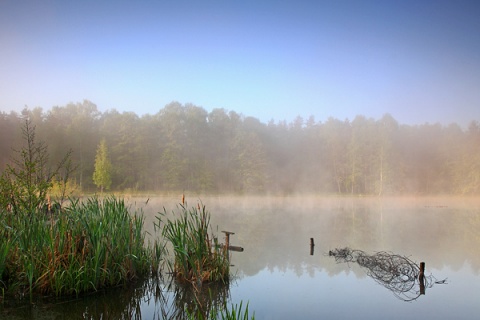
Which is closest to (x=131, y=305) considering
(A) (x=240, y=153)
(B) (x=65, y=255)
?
(B) (x=65, y=255)

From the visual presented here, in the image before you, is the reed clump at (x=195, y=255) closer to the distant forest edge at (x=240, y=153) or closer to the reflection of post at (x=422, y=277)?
the reflection of post at (x=422, y=277)

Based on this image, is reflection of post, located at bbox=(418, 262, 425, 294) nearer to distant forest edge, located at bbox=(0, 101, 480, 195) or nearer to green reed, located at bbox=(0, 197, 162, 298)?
green reed, located at bbox=(0, 197, 162, 298)

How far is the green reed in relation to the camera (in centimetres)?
685

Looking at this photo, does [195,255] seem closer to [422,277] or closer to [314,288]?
[314,288]

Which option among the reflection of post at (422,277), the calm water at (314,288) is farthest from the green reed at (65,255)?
the reflection of post at (422,277)

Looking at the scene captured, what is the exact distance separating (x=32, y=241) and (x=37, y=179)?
12.1 feet

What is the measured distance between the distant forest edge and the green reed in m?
37.5

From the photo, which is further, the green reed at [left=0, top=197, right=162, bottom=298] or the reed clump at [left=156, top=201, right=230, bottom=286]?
the reed clump at [left=156, top=201, right=230, bottom=286]

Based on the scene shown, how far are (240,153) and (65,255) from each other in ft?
144

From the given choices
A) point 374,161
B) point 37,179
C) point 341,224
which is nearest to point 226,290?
point 37,179

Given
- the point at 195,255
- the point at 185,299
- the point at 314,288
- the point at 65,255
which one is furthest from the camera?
the point at 314,288

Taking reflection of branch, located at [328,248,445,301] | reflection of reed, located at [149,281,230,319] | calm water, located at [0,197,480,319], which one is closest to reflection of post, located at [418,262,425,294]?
reflection of branch, located at [328,248,445,301]

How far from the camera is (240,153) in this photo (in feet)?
166

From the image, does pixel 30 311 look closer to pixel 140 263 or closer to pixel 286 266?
pixel 140 263
